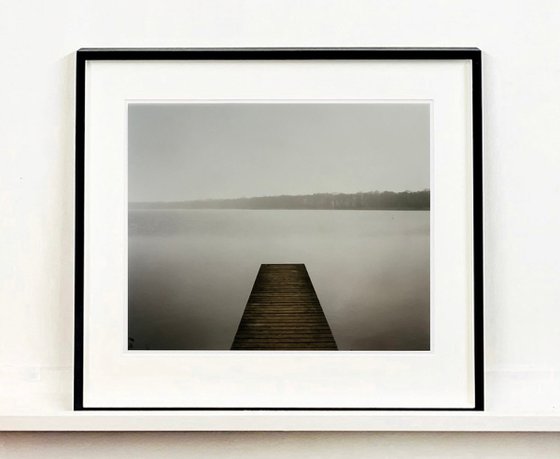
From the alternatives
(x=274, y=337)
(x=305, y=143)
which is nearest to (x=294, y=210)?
(x=305, y=143)

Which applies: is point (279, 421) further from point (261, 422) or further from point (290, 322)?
point (290, 322)

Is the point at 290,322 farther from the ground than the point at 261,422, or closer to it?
farther from the ground

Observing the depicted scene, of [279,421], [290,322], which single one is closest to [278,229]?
[290,322]

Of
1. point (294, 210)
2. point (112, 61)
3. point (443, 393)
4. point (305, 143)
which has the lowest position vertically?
point (443, 393)

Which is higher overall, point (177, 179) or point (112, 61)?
point (112, 61)

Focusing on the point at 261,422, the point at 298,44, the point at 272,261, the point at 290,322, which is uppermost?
the point at 298,44

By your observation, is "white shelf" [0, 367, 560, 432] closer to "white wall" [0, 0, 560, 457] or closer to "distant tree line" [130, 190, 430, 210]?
"white wall" [0, 0, 560, 457]

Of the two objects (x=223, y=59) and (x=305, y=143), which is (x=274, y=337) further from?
(x=223, y=59)
